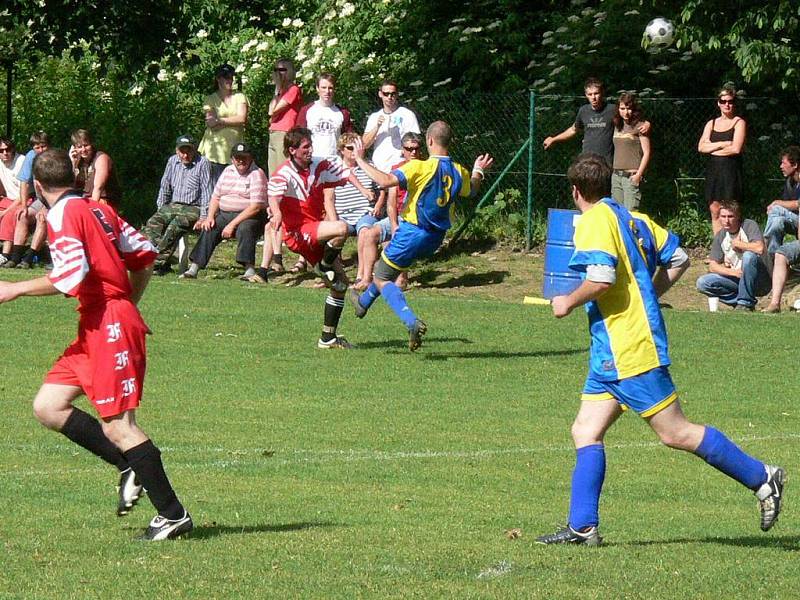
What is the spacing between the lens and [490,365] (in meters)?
13.9

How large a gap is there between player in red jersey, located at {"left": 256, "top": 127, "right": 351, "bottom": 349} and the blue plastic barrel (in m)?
3.97

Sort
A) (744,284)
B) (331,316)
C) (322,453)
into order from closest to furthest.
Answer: (322,453) → (331,316) → (744,284)

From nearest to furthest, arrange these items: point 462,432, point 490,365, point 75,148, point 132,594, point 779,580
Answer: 1. point 132,594
2. point 779,580
3. point 462,432
4. point 490,365
5. point 75,148

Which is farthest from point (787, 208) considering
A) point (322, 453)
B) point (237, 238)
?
point (322, 453)

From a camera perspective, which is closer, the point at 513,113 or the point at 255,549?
the point at 255,549

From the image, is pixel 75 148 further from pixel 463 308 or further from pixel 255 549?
pixel 255 549

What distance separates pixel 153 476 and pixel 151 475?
12mm

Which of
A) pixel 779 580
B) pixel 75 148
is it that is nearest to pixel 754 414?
Result: pixel 779 580

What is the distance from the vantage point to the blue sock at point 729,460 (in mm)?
7219

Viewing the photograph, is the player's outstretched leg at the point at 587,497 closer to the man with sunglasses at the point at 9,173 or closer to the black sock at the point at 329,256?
the black sock at the point at 329,256

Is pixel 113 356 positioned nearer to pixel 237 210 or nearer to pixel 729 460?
pixel 729 460

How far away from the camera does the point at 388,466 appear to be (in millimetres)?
9617

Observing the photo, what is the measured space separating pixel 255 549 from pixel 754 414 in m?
5.66

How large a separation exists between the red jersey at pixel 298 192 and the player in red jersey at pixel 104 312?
25.7ft
